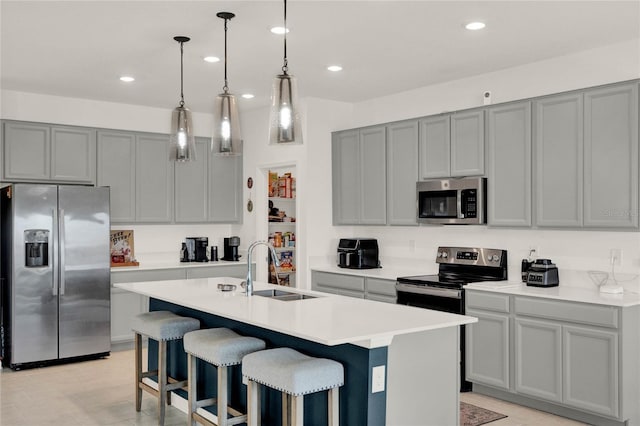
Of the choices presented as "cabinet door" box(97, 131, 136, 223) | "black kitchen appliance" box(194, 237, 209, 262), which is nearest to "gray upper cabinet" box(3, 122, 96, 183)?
"cabinet door" box(97, 131, 136, 223)

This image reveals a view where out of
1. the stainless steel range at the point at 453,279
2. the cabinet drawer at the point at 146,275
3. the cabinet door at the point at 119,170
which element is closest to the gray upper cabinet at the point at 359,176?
the stainless steel range at the point at 453,279

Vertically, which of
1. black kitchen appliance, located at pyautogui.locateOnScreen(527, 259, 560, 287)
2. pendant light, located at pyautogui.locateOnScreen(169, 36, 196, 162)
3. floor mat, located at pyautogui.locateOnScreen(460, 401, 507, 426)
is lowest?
floor mat, located at pyautogui.locateOnScreen(460, 401, 507, 426)

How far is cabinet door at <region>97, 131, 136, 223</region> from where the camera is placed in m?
6.43

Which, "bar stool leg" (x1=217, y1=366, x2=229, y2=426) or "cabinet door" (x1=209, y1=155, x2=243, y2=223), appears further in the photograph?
"cabinet door" (x1=209, y1=155, x2=243, y2=223)

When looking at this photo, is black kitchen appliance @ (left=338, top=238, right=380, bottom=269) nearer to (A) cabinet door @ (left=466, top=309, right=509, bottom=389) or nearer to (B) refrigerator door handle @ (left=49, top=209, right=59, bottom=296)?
(A) cabinet door @ (left=466, top=309, right=509, bottom=389)

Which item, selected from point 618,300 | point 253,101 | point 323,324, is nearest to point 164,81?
point 253,101

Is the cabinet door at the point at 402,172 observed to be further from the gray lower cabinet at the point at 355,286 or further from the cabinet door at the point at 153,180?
the cabinet door at the point at 153,180

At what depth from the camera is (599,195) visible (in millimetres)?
4199

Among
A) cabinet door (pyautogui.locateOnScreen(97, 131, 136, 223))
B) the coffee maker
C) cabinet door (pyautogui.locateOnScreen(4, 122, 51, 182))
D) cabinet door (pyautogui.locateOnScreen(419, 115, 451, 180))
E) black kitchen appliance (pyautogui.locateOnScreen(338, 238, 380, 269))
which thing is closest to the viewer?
cabinet door (pyautogui.locateOnScreen(419, 115, 451, 180))

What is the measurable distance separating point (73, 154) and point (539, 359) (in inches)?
189

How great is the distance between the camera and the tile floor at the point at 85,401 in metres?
4.17

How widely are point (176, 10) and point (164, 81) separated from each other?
1.98 metres

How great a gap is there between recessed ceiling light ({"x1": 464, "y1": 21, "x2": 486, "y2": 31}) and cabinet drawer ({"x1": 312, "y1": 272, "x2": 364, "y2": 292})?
255 centimetres

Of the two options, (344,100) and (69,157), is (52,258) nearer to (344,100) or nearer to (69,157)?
(69,157)
